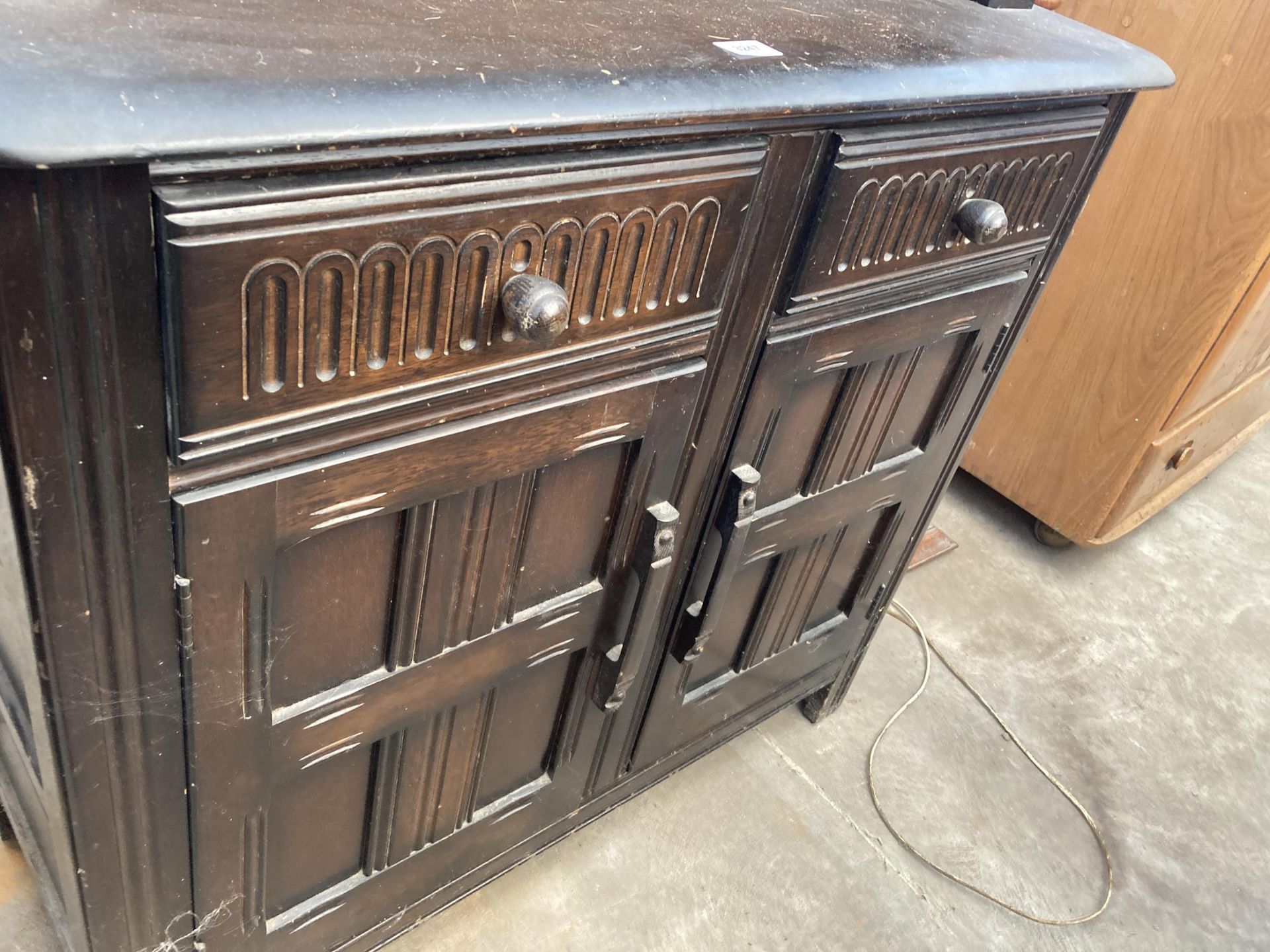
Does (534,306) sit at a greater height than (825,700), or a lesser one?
greater

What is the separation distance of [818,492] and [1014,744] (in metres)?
0.76

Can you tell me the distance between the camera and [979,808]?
1368 millimetres

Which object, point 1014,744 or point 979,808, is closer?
point 979,808

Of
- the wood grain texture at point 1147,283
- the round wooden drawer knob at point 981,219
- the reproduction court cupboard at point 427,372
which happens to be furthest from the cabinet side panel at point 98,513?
the wood grain texture at point 1147,283

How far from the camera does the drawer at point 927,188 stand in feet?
2.26

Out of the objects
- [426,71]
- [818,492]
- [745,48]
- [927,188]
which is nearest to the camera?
[426,71]

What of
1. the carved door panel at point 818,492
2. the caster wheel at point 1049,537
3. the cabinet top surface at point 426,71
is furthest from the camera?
the caster wheel at point 1049,537

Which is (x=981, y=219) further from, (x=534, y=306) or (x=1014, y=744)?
(x=1014, y=744)

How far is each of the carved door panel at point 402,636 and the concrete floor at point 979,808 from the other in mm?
307

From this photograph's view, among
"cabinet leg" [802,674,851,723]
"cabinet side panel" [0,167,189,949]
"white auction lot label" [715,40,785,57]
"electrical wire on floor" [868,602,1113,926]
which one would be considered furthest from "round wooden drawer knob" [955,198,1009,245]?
"electrical wire on floor" [868,602,1113,926]

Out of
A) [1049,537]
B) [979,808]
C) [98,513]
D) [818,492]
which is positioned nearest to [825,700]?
[979,808]

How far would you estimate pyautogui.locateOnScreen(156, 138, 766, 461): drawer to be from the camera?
44 cm

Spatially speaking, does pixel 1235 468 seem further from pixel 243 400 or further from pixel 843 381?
pixel 243 400

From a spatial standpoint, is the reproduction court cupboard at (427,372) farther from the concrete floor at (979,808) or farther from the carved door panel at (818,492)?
the concrete floor at (979,808)
